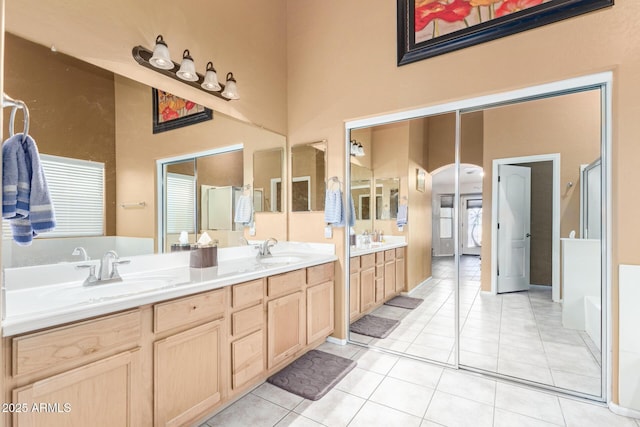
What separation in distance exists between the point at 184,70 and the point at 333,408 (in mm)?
2420

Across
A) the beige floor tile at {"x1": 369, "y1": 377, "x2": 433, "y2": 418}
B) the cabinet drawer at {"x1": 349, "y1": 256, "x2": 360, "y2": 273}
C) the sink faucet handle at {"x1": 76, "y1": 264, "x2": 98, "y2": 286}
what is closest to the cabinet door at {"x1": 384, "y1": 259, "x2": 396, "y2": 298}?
the cabinet drawer at {"x1": 349, "y1": 256, "x2": 360, "y2": 273}

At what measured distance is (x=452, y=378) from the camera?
222 cm

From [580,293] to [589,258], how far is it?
1.16 feet

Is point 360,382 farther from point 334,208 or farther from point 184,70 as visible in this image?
point 184,70

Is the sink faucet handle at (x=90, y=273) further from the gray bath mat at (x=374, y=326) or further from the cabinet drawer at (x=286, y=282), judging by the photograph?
the gray bath mat at (x=374, y=326)

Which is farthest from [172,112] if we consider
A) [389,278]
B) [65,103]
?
[389,278]

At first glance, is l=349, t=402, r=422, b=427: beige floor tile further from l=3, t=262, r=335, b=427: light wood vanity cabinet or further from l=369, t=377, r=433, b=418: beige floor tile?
l=3, t=262, r=335, b=427: light wood vanity cabinet

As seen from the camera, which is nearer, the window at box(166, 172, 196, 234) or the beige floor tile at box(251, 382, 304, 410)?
the beige floor tile at box(251, 382, 304, 410)

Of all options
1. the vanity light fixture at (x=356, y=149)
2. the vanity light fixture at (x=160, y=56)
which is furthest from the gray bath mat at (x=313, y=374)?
the vanity light fixture at (x=160, y=56)

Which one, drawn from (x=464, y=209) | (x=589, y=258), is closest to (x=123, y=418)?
(x=464, y=209)

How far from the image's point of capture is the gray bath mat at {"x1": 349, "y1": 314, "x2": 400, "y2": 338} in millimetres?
2911

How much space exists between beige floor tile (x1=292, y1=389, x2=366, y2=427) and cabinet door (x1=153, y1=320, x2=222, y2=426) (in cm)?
56

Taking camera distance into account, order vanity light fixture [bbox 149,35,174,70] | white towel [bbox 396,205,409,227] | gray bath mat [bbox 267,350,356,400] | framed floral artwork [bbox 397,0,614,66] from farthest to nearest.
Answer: white towel [bbox 396,205,409,227] < gray bath mat [bbox 267,350,356,400] < framed floral artwork [bbox 397,0,614,66] < vanity light fixture [bbox 149,35,174,70]

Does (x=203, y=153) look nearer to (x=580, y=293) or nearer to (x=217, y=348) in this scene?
(x=217, y=348)
